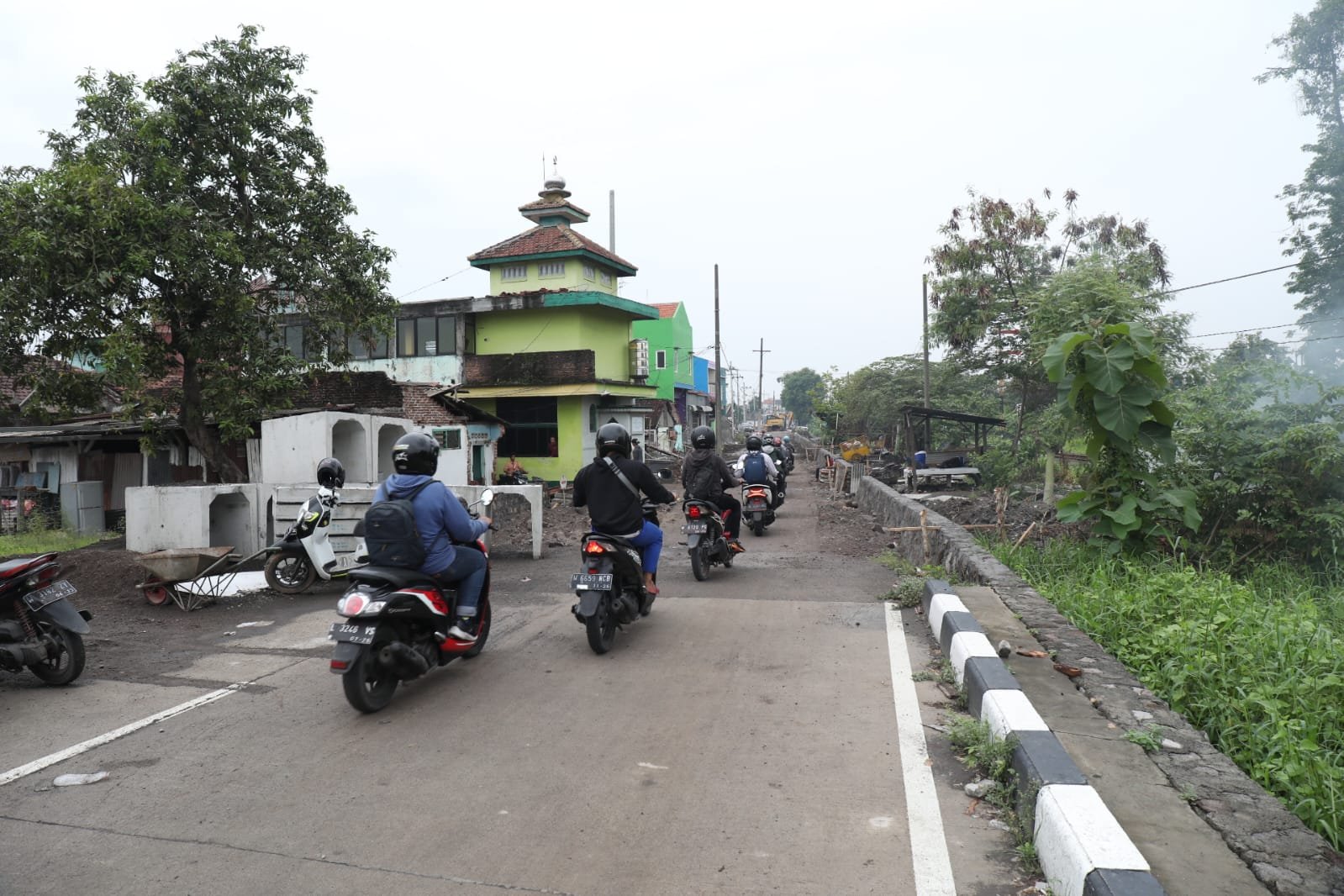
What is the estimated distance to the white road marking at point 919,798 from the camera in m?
2.97

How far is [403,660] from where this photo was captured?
486 cm

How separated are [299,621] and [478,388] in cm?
1698

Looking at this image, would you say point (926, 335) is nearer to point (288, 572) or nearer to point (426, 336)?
point (426, 336)

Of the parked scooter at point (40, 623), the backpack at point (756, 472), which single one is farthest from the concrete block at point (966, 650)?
the backpack at point (756, 472)

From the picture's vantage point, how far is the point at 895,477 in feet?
74.0

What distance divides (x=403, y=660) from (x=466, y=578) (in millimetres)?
764

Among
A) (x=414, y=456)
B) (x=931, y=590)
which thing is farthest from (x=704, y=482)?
(x=414, y=456)

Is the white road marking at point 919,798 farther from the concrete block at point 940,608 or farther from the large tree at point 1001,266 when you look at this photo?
the large tree at point 1001,266

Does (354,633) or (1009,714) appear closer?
(1009,714)

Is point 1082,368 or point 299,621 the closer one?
point 299,621

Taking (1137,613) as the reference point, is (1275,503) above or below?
above

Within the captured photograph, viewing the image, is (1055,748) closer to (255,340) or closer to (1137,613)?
(1137,613)

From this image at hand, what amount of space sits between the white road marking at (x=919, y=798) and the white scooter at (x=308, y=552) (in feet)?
18.8

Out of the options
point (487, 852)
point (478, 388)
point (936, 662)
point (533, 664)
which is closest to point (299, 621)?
point (533, 664)
